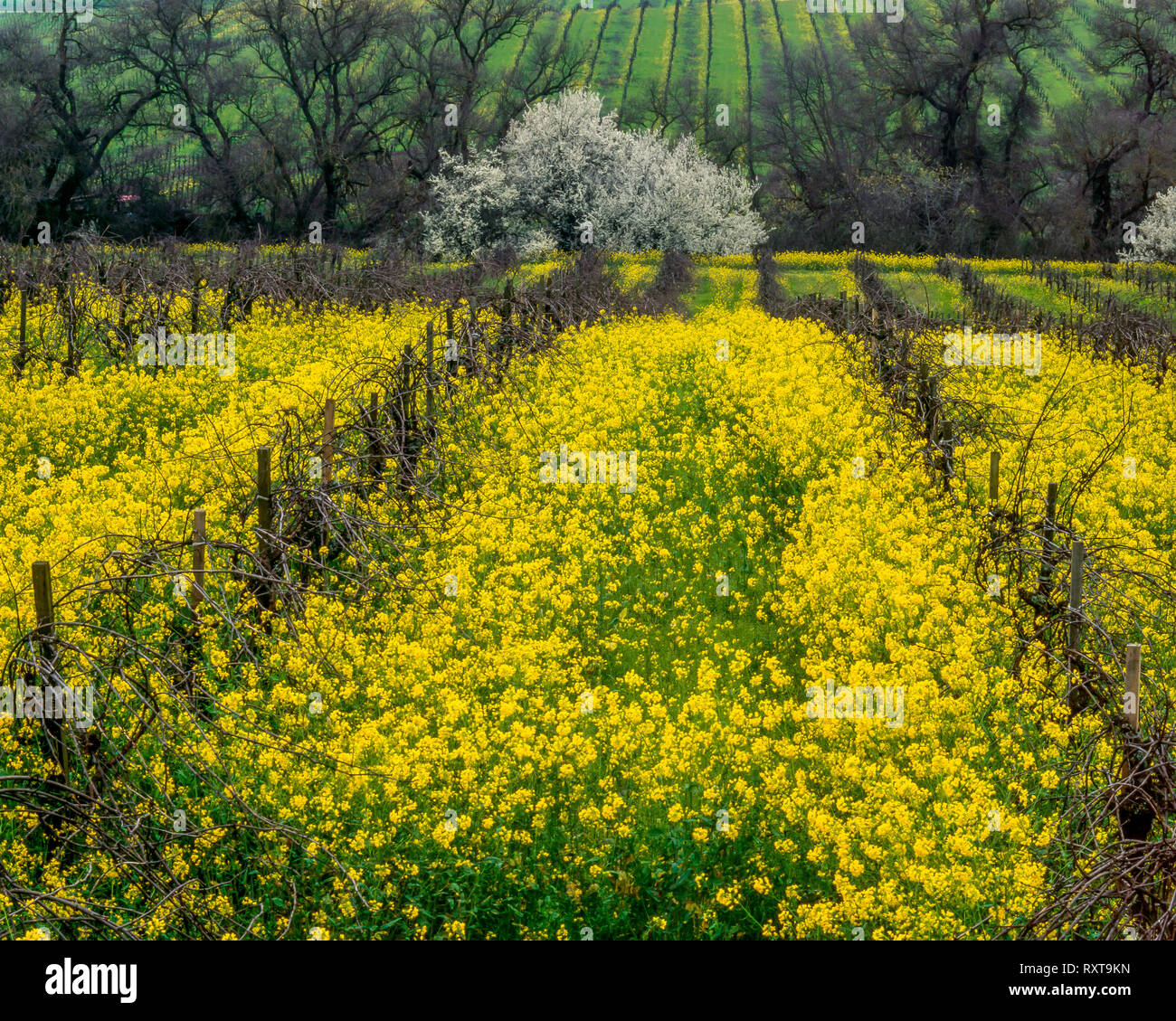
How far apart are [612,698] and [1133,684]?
2.72 meters

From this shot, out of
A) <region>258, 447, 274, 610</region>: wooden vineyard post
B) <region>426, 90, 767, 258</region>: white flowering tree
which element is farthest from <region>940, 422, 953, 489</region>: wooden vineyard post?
<region>426, 90, 767, 258</region>: white flowering tree

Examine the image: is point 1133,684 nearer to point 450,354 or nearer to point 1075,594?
point 1075,594

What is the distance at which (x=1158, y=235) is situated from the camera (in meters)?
46.2

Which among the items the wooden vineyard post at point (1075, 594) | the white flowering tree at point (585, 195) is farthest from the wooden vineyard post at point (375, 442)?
the white flowering tree at point (585, 195)

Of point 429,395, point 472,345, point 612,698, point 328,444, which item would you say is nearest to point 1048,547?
point 612,698

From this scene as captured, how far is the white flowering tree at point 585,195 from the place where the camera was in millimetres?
44656

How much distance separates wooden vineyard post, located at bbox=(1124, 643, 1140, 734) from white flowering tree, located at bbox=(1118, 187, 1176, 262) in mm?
46399

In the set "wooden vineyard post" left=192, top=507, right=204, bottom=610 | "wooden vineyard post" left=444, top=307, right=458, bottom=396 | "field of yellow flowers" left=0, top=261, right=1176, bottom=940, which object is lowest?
"field of yellow flowers" left=0, top=261, right=1176, bottom=940

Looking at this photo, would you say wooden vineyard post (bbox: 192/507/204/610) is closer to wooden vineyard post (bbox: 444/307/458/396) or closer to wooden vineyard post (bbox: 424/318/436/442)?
wooden vineyard post (bbox: 424/318/436/442)

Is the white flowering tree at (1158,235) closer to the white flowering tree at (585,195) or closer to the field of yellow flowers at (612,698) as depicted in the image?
the white flowering tree at (585,195)

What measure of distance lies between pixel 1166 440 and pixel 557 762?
31.3ft

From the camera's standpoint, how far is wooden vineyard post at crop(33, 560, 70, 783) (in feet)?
15.4

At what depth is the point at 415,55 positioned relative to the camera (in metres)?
62.8
